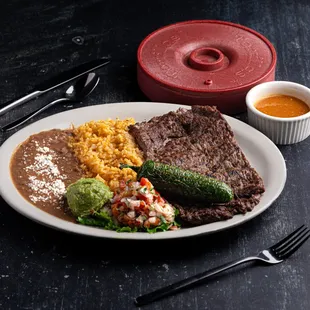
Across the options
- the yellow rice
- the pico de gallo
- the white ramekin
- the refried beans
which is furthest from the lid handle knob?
the pico de gallo

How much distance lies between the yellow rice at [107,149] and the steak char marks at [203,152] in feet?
0.31

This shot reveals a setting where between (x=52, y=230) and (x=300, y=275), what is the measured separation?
1.57 meters

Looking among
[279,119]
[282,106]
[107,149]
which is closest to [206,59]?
[282,106]

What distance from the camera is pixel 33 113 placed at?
19.7 ft

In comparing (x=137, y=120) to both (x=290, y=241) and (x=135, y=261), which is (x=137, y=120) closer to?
(x=135, y=261)

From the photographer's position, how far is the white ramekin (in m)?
5.58

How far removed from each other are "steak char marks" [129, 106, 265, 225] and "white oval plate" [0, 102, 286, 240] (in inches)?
3.3

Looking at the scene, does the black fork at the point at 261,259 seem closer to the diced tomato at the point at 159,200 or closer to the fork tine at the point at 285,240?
the fork tine at the point at 285,240

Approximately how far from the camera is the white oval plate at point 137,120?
457 centimetres

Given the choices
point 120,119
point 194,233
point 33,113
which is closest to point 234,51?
point 120,119

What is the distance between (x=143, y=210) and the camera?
4598mm

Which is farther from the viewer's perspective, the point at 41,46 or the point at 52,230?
the point at 41,46

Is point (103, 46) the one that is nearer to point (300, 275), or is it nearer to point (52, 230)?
point (52, 230)

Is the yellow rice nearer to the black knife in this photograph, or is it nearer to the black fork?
the black knife
